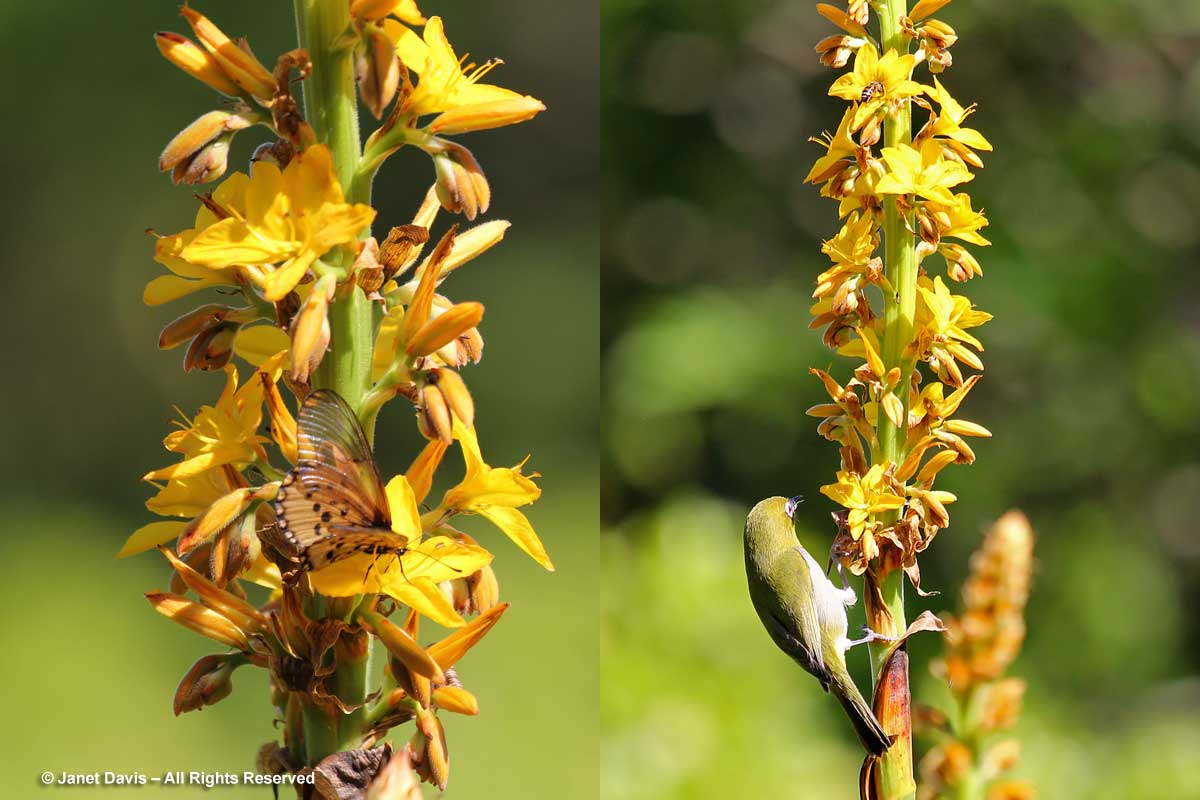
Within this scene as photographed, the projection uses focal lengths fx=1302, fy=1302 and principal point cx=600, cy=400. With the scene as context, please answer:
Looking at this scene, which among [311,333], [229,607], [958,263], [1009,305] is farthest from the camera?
[1009,305]

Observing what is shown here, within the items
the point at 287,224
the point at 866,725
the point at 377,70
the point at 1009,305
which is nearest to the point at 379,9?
the point at 377,70

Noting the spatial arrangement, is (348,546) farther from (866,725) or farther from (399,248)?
(866,725)

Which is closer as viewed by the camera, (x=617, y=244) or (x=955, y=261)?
(x=955, y=261)

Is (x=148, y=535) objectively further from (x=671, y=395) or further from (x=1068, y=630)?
(x=1068, y=630)

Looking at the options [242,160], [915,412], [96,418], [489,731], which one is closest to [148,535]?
[915,412]

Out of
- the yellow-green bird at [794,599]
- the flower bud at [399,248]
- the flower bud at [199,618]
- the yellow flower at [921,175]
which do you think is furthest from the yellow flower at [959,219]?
the flower bud at [199,618]

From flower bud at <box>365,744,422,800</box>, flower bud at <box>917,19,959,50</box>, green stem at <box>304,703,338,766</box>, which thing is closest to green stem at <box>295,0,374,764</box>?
green stem at <box>304,703,338,766</box>
